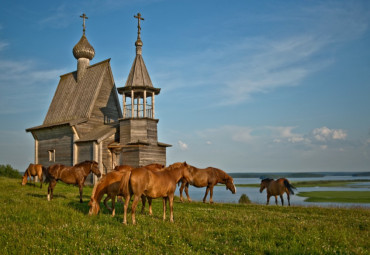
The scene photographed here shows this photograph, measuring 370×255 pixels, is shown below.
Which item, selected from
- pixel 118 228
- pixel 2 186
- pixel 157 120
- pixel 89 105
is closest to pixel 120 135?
pixel 157 120

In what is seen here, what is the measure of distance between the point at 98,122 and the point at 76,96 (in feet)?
17.0

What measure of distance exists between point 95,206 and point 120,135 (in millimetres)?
18469

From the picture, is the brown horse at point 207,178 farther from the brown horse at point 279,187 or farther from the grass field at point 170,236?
the grass field at point 170,236

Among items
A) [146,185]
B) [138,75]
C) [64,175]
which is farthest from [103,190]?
[138,75]

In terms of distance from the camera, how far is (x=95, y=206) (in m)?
11.0

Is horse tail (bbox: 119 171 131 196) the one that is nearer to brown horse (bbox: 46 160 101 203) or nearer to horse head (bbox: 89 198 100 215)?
horse head (bbox: 89 198 100 215)

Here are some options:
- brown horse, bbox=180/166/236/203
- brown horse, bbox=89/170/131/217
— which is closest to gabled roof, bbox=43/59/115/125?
brown horse, bbox=180/166/236/203

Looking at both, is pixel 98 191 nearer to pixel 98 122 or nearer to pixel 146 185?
pixel 146 185

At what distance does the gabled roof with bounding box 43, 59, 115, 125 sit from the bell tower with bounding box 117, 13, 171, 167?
572 centimetres

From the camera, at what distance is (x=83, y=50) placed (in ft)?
126

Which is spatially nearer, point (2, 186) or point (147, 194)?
point (147, 194)

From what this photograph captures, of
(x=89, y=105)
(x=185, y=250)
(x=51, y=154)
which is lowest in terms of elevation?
(x=185, y=250)

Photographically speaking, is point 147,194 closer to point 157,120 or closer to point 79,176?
point 79,176

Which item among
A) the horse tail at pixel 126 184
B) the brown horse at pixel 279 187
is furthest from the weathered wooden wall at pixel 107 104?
the horse tail at pixel 126 184
